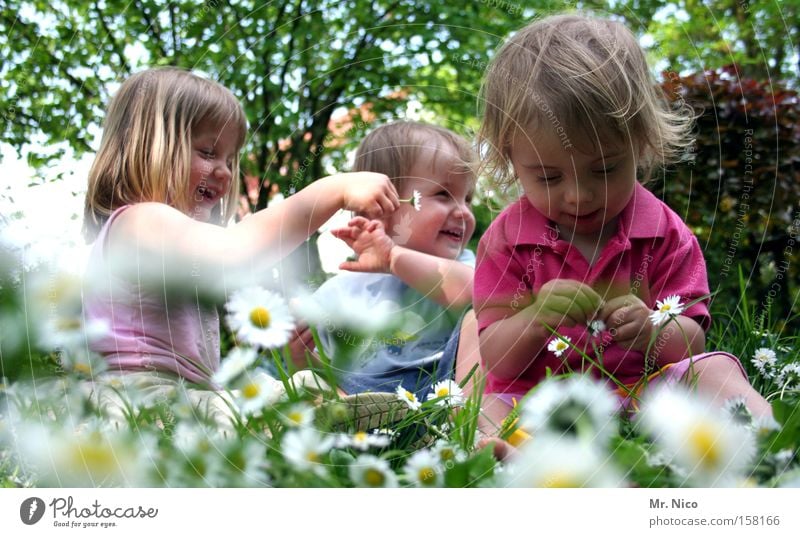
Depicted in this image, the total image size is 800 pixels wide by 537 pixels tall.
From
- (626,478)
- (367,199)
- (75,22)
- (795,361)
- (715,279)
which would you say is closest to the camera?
(626,478)

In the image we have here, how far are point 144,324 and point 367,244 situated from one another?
26 centimetres

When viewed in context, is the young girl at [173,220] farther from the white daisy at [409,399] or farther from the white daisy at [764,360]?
the white daisy at [764,360]

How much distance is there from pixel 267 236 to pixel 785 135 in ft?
3.65

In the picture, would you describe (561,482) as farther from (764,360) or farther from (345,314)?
(764,360)

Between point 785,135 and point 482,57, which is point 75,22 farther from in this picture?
point 785,135

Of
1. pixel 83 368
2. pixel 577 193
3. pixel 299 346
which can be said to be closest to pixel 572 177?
pixel 577 193

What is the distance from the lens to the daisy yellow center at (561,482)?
734mm

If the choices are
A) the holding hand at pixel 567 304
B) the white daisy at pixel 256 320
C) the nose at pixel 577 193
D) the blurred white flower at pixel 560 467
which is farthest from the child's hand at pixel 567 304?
the white daisy at pixel 256 320

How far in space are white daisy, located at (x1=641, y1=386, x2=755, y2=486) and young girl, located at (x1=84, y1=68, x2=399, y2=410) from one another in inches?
14.2

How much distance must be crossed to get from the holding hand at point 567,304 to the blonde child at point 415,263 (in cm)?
14

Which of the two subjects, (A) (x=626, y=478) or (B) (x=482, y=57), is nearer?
(A) (x=626, y=478)

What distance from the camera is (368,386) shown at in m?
0.97

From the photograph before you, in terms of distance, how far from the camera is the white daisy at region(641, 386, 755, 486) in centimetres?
74

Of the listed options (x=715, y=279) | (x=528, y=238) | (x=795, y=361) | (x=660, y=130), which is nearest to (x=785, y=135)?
(x=715, y=279)
